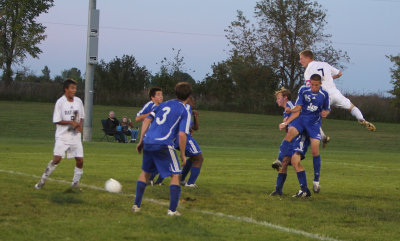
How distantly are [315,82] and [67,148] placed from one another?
4.28 m

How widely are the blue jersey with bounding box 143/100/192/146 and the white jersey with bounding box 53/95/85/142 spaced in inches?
102

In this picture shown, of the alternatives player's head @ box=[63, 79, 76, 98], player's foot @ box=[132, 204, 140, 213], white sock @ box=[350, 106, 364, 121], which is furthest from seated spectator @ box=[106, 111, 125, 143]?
player's foot @ box=[132, 204, 140, 213]

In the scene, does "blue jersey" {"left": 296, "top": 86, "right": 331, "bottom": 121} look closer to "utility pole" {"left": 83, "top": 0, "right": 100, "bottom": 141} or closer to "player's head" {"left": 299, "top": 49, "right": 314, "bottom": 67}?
"player's head" {"left": 299, "top": 49, "right": 314, "bottom": 67}

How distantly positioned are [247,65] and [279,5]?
7.66 metres

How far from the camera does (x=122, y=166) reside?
14695mm

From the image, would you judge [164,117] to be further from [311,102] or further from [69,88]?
[311,102]

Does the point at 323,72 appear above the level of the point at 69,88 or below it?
above

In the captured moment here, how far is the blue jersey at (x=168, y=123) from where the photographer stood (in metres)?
7.51

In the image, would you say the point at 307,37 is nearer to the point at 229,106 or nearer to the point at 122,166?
the point at 229,106

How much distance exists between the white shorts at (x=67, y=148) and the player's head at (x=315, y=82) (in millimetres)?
4049

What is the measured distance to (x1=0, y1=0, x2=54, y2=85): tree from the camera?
68188 mm

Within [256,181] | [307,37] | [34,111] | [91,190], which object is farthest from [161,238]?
[307,37]

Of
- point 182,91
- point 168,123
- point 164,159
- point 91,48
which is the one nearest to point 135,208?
point 164,159

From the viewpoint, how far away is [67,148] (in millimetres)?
9734
